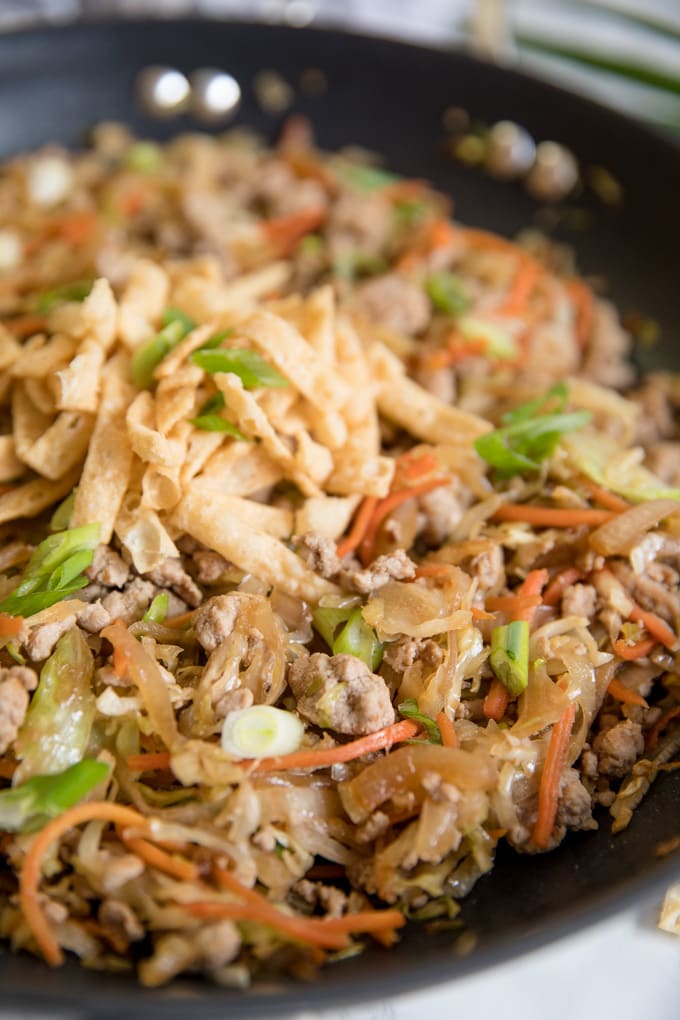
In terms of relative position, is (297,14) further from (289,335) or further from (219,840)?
(219,840)

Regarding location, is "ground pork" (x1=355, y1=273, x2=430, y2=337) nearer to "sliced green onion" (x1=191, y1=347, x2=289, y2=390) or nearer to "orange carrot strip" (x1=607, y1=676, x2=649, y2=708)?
"sliced green onion" (x1=191, y1=347, x2=289, y2=390)

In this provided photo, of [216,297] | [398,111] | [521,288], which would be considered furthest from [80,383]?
[398,111]

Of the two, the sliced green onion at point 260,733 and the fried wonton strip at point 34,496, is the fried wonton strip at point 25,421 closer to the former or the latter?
the fried wonton strip at point 34,496

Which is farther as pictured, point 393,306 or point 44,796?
point 393,306

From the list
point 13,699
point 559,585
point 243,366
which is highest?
point 243,366

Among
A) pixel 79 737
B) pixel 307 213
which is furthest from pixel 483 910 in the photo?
pixel 307 213

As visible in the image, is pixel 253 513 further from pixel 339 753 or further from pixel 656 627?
pixel 656 627

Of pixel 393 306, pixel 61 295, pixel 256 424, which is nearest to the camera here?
pixel 256 424

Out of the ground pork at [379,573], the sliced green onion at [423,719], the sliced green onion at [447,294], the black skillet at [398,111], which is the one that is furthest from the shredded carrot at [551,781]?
the black skillet at [398,111]
